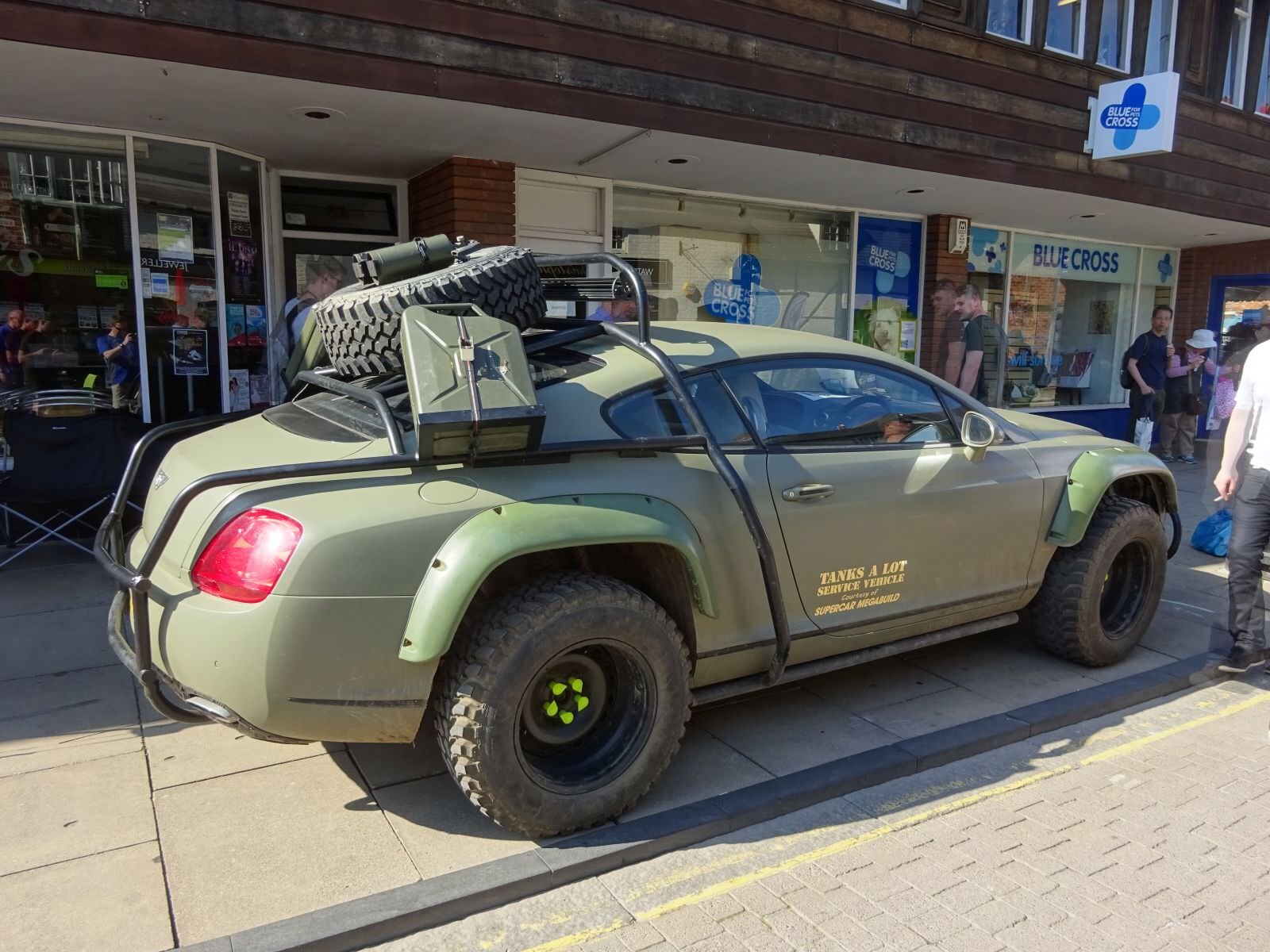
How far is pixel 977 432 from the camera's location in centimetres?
407

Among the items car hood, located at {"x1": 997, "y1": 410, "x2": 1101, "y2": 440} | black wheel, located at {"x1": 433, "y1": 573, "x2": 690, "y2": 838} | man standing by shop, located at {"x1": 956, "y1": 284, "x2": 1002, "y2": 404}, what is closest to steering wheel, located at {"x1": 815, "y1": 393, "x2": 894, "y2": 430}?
car hood, located at {"x1": 997, "y1": 410, "x2": 1101, "y2": 440}

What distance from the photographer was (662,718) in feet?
10.4

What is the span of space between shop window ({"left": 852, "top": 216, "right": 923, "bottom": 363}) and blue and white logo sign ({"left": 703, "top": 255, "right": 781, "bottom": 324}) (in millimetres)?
1283

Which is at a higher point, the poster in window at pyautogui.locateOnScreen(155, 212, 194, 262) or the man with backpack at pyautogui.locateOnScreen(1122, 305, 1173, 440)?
the poster in window at pyautogui.locateOnScreen(155, 212, 194, 262)

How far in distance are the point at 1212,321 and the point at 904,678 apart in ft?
42.7

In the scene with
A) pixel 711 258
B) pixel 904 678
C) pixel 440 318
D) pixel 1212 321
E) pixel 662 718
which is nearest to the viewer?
pixel 440 318

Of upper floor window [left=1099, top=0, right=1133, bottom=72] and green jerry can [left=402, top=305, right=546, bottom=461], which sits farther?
upper floor window [left=1099, top=0, right=1133, bottom=72]

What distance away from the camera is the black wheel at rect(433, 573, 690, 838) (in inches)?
111

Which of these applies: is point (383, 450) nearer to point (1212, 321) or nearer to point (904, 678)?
point (904, 678)

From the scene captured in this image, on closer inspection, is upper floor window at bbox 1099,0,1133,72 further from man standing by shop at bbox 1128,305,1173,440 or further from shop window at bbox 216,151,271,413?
shop window at bbox 216,151,271,413

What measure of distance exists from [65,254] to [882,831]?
23.0 feet

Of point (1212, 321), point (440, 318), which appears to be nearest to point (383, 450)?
→ point (440, 318)

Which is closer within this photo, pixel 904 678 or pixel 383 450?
pixel 383 450

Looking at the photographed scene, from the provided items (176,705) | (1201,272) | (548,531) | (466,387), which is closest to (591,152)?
(466,387)
